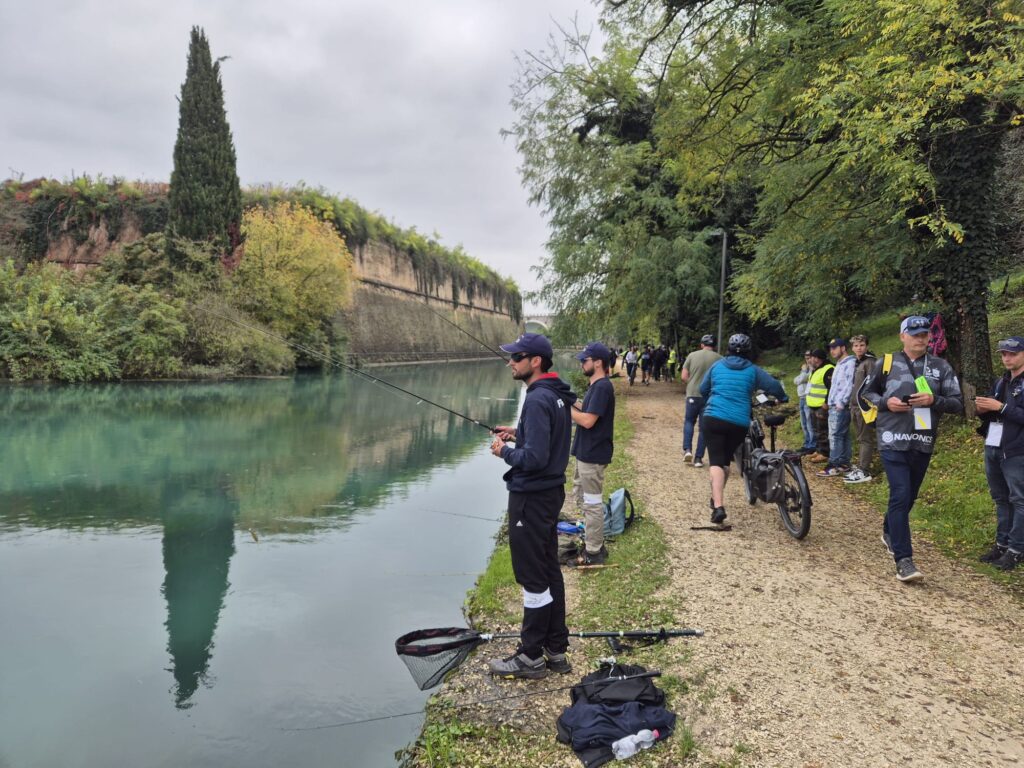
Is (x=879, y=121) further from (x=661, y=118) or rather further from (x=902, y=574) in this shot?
(x=661, y=118)

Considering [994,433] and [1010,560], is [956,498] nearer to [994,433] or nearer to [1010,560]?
[1010,560]

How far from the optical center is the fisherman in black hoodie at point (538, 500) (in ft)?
11.2

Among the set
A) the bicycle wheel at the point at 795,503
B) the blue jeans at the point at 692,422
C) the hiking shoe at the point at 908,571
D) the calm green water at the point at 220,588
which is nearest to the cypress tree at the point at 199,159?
the calm green water at the point at 220,588

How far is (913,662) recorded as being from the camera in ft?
11.8

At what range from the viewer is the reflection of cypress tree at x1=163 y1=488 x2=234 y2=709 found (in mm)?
4906

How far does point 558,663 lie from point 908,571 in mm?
2834

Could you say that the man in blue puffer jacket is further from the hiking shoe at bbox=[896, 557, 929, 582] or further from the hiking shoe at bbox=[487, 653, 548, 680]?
the hiking shoe at bbox=[487, 653, 548, 680]

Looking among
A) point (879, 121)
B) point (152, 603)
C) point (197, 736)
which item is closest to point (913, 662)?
point (197, 736)

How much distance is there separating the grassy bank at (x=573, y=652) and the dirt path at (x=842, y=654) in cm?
13

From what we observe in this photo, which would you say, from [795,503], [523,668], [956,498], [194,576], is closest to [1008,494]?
[795,503]

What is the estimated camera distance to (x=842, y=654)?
370 cm

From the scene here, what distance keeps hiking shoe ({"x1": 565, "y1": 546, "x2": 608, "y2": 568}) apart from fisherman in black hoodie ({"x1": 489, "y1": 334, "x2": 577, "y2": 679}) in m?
1.77

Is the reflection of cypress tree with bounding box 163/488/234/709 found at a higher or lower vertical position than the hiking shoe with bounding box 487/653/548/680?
lower

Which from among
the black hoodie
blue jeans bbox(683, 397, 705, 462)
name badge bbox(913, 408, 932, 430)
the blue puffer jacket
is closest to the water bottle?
the black hoodie
